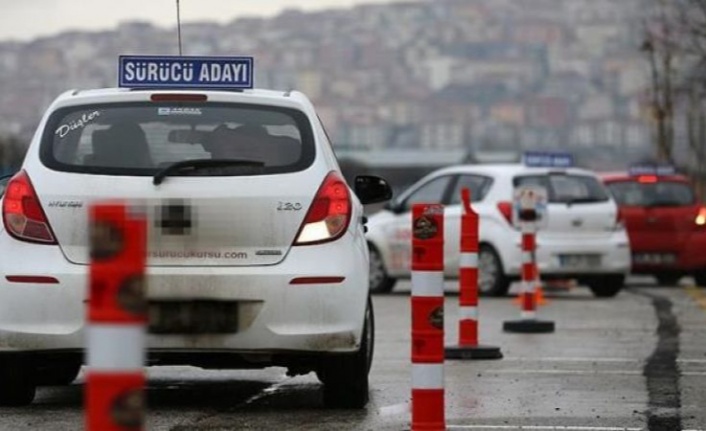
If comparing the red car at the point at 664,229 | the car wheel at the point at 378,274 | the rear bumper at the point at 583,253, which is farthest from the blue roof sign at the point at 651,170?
the car wheel at the point at 378,274

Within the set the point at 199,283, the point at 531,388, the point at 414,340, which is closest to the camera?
the point at 414,340

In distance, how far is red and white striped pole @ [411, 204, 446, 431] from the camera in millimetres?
8516

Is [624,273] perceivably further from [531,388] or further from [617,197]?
[531,388]

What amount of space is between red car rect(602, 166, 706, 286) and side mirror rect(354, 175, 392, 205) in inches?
567

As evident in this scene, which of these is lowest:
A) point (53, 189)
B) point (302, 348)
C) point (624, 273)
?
point (624, 273)

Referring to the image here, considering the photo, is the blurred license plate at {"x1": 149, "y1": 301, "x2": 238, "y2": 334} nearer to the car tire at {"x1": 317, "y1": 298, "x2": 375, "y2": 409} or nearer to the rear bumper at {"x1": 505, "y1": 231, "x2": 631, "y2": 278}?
the car tire at {"x1": 317, "y1": 298, "x2": 375, "y2": 409}

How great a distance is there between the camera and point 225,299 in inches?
366

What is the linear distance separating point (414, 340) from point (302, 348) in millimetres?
1020

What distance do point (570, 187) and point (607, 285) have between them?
1167mm

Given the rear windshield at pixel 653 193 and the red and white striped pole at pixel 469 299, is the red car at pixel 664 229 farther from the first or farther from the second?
the red and white striped pole at pixel 469 299

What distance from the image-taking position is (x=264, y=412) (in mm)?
9812

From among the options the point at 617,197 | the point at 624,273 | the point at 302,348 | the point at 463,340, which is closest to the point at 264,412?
the point at 302,348

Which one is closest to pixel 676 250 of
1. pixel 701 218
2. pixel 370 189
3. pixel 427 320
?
pixel 701 218

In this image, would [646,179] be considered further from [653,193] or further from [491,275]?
[491,275]
